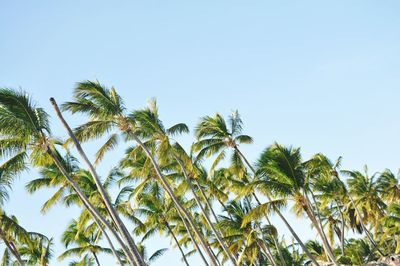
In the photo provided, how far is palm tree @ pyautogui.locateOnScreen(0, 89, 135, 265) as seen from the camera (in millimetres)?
15289

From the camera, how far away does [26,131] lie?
51.7ft

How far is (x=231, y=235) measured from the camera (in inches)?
1025

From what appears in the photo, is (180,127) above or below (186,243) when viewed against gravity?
above

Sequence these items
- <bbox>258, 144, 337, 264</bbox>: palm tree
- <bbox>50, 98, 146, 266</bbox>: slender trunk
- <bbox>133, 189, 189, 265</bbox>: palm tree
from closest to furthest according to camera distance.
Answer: <bbox>50, 98, 146, 266</bbox>: slender trunk → <bbox>258, 144, 337, 264</bbox>: palm tree → <bbox>133, 189, 189, 265</bbox>: palm tree

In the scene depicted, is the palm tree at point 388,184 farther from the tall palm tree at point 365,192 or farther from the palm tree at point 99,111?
the palm tree at point 99,111

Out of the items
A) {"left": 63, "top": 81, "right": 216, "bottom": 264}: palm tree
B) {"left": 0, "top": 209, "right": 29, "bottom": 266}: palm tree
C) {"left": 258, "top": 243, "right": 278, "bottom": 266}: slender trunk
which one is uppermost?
{"left": 63, "top": 81, "right": 216, "bottom": 264}: palm tree

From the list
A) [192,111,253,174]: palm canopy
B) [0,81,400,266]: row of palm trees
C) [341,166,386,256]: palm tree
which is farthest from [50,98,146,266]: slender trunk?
[341,166,386,256]: palm tree

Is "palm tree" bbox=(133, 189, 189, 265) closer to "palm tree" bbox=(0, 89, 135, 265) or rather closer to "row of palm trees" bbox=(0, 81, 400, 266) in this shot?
"row of palm trees" bbox=(0, 81, 400, 266)

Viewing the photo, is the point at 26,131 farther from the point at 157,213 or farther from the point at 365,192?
the point at 365,192

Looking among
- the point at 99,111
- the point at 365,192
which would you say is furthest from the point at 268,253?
the point at 99,111

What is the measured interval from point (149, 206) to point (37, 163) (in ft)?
45.5

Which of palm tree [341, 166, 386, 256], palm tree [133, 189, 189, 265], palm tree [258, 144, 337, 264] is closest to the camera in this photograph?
palm tree [258, 144, 337, 264]

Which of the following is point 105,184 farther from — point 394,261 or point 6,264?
point 394,261

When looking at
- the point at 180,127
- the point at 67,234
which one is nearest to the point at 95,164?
the point at 180,127
